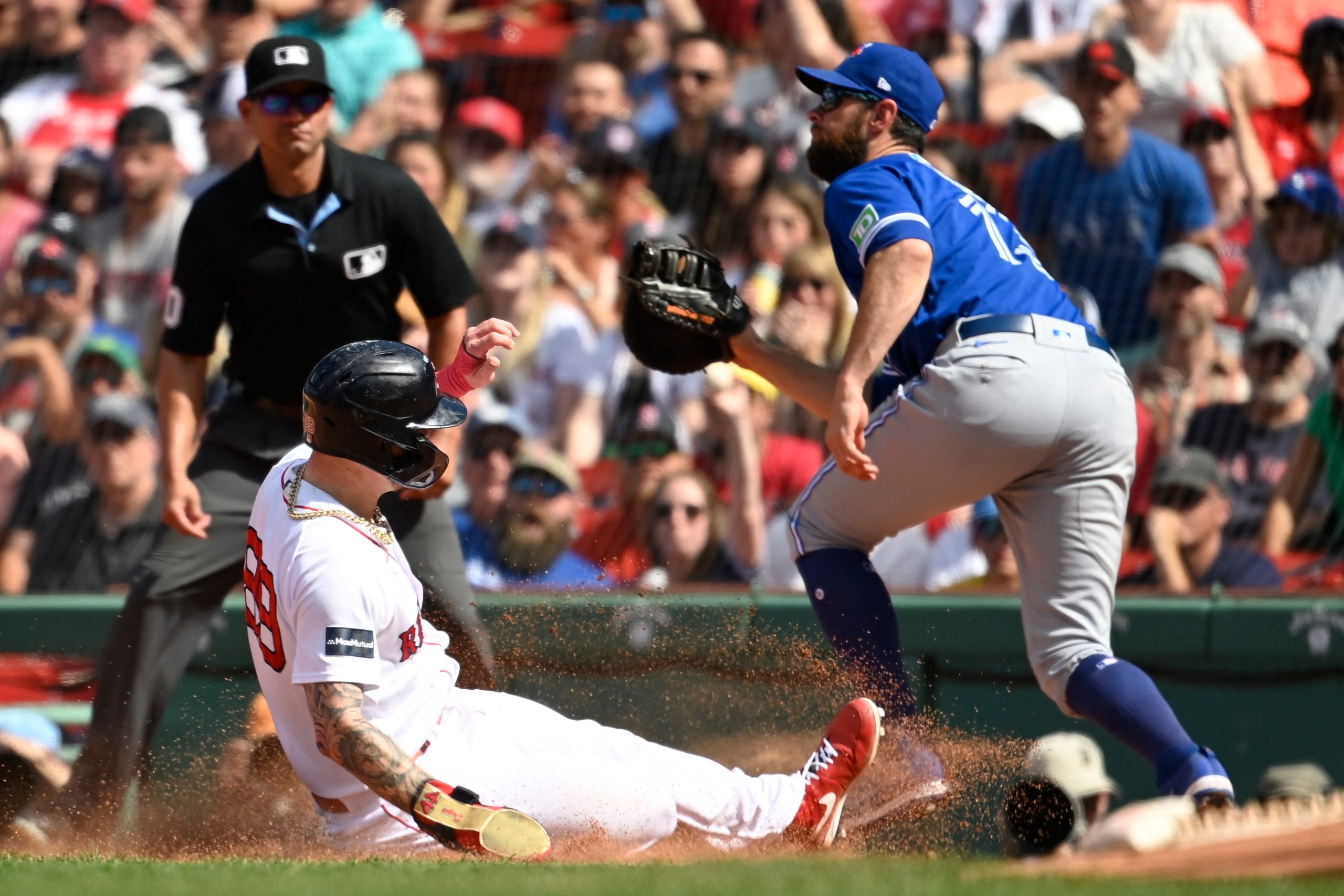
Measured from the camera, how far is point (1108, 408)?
4.00m

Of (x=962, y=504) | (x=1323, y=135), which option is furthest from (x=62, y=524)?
(x=1323, y=135)

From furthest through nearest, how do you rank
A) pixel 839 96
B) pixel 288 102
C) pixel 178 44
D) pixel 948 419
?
pixel 178 44, pixel 288 102, pixel 839 96, pixel 948 419

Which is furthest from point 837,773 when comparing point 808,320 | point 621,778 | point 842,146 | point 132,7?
point 132,7

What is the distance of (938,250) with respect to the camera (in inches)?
160

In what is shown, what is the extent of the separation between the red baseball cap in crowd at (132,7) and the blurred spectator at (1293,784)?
638 centimetres

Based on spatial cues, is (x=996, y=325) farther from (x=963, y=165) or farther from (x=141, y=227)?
(x=141, y=227)

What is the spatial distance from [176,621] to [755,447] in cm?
259

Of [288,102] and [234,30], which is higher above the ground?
[288,102]

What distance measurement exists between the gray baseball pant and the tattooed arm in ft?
4.50

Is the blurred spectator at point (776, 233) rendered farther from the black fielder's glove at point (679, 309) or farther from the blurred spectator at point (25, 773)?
the blurred spectator at point (25, 773)

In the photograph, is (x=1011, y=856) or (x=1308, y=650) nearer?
(x=1011, y=856)

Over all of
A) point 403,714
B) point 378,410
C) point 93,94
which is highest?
point 378,410

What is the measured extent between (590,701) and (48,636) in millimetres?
2036

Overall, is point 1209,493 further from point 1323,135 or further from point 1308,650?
point 1323,135
